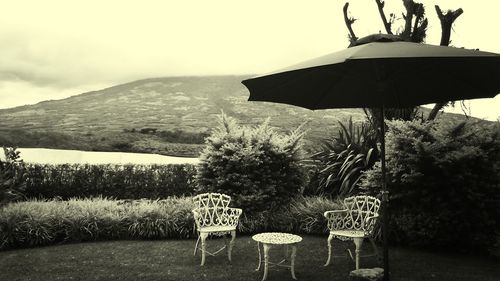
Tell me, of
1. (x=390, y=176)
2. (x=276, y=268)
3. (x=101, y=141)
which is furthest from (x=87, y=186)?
(x=390, y=176)

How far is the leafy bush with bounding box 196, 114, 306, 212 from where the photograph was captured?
26.4 ft

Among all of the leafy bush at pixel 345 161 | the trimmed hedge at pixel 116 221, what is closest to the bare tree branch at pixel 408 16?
the leafy bush at pixel 345 161

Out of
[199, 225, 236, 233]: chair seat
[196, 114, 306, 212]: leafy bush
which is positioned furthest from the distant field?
[199, 225, 236, 233]: chair seat

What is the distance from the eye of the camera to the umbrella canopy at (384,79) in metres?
3.30

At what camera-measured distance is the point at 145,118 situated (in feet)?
59.2

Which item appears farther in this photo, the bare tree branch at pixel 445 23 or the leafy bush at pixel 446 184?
the bare tree branch at pixel 445 23

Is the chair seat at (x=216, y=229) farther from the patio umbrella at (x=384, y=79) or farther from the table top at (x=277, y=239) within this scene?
the patio umbrella at (x=384, y=79)

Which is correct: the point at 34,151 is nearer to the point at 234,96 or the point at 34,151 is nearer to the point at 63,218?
the point at 63,218

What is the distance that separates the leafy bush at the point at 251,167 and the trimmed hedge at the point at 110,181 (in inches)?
76.1

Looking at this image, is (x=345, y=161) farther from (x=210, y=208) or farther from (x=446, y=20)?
Result: (x=446, y=20)

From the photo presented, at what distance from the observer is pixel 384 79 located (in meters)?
4.09

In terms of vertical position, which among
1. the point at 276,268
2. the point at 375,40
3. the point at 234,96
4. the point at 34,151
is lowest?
the point at 276,268

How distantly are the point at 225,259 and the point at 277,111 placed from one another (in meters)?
15.1

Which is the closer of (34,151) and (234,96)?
(34,151)
